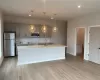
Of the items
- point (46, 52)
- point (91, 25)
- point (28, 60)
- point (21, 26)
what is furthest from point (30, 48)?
point (91, 25)

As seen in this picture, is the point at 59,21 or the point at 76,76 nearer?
the point at 76,76

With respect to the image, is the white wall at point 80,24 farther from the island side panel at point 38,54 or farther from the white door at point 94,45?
the island side panel at point 38,54

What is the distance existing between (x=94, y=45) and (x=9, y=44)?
550 centimetres

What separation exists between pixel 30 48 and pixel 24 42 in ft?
7.85

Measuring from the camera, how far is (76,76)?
3.69 metres

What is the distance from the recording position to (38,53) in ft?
18.5

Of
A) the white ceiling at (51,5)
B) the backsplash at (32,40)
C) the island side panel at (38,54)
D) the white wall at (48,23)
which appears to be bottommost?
the island side panel at (38,54)

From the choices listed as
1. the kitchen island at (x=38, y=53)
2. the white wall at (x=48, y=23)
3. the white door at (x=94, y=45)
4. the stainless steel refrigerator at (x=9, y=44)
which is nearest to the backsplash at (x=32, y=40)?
the white wall at (x=48, y=23)

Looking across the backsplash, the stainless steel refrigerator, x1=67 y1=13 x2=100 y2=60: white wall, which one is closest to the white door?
x1=67 y1=13 x2=100 y2=60: white wall

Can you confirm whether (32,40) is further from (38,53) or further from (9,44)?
(38,53)

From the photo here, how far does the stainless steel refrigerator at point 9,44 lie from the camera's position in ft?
21.4

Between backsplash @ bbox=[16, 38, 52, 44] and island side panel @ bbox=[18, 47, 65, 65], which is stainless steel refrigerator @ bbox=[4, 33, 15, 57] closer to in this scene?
backsplash @ bbox=[16, 38, 52, 44]

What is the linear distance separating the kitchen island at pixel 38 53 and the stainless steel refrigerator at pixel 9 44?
1704 mm

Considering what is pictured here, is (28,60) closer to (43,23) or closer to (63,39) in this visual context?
(43,23)
